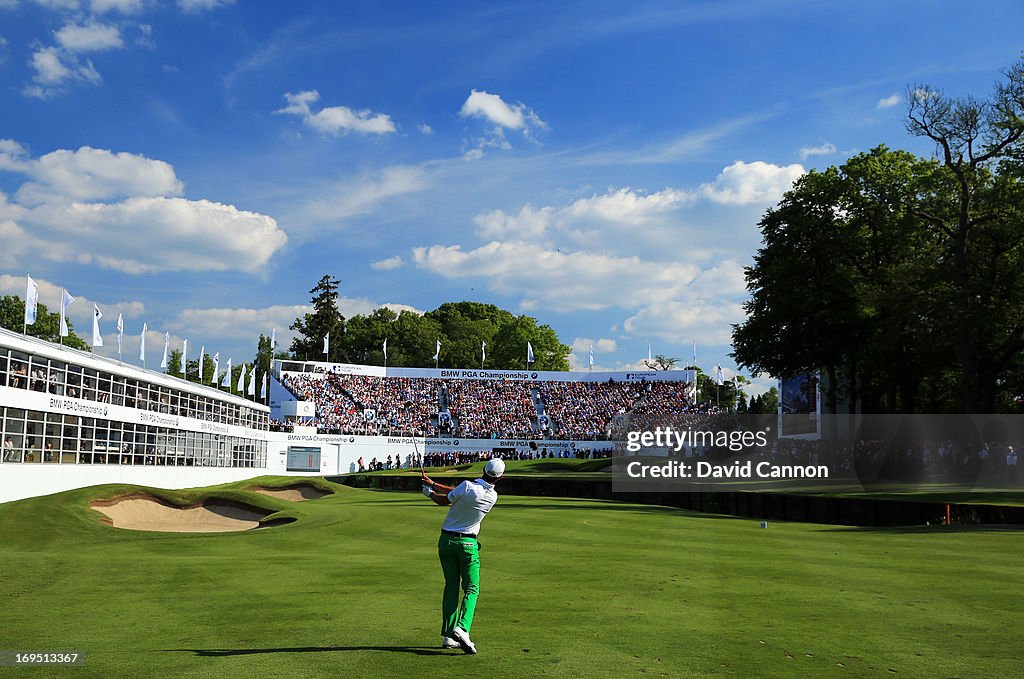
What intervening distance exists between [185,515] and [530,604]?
24.3 m

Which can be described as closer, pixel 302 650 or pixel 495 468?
pixel 302 650

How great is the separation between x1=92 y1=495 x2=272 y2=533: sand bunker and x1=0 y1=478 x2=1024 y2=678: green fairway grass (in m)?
4.88

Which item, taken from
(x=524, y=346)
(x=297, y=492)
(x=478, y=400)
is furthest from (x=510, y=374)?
(x=297, y=492)

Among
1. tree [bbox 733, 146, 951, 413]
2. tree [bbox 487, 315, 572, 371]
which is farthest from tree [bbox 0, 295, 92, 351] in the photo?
tree [bbox 733, 146, 951, 413]

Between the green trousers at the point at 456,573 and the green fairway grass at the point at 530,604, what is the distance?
1.57 feet

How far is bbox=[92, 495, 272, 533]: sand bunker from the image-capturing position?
31.2 metres

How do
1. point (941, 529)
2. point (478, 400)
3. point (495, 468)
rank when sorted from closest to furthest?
point (495, 468) → point (941, 529) → point (478, 400)

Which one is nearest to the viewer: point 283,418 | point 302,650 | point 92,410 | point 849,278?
point 302,650

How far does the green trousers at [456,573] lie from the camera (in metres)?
10.3

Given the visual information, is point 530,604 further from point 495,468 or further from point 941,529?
point 941,529

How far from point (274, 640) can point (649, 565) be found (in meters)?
10.1

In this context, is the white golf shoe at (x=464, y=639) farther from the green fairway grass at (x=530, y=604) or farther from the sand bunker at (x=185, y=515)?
the sand bunker at (x=185, y=515)

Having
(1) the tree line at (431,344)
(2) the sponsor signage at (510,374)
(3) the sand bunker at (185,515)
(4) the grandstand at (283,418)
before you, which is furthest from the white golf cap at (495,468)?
(1) the tree line at (431,344)

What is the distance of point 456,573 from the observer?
1047 centimetres
